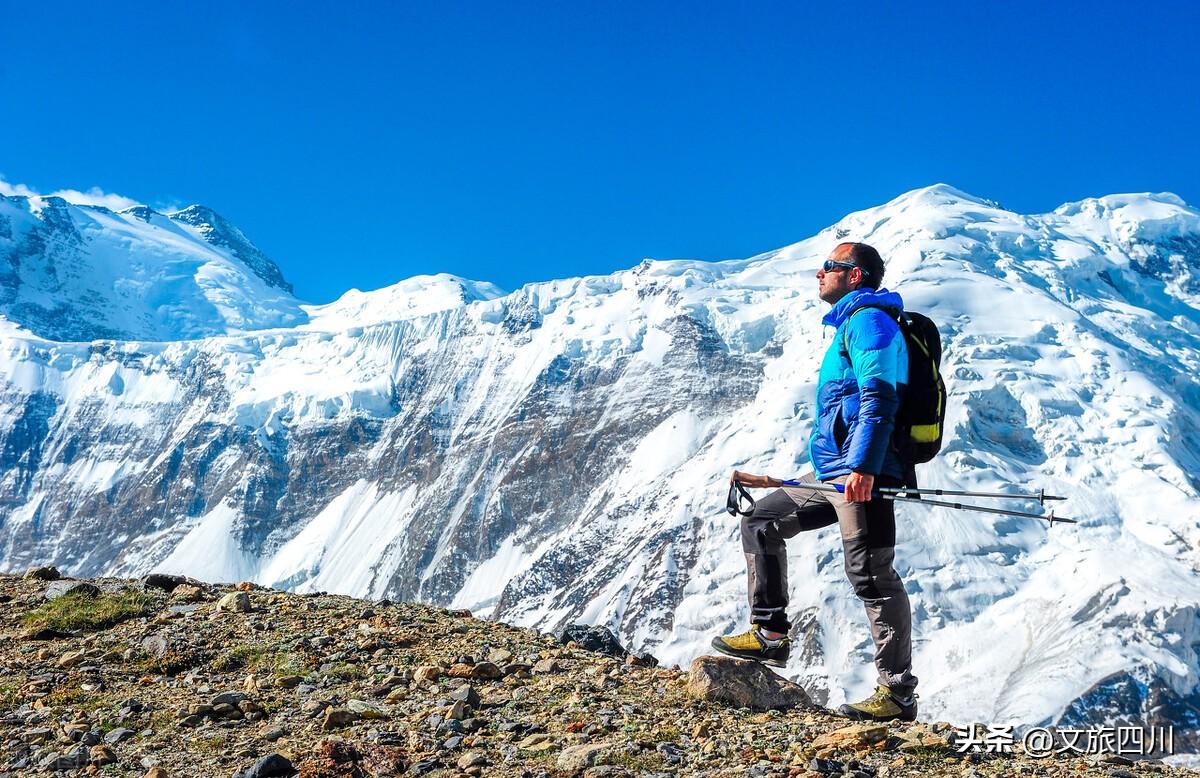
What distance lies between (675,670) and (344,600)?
7.19 meters

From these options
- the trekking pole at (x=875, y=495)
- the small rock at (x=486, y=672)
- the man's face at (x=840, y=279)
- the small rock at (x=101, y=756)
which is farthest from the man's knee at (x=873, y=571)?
the small rock at (x=101, y=756)

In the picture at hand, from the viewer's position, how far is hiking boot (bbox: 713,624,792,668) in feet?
40.4

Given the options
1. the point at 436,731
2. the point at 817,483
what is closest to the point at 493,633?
the point at 436,731

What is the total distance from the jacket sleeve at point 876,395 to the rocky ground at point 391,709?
275 cm

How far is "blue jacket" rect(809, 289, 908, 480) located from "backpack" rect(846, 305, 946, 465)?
0.14m

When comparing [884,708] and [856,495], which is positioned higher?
[856,495]

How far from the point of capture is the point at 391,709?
455 inches

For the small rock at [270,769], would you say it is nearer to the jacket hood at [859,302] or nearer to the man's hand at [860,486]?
the man's hand at [860,486]

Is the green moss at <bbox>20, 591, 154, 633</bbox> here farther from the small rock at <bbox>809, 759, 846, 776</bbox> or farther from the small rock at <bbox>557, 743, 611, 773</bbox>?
the small rock at <bbox>809, 759, 846, 776</bbox>

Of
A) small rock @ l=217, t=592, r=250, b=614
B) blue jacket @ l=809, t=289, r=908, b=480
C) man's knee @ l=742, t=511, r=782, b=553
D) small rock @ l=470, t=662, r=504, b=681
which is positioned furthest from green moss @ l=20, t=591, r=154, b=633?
blue jacket @ l=809, t=289, r=908, b=480

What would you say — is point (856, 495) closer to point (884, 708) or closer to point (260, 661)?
point (884, 708)

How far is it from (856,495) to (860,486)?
0.35 feet

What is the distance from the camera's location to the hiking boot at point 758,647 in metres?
12.3

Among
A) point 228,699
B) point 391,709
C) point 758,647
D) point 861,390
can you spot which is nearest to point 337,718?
point 391,709
